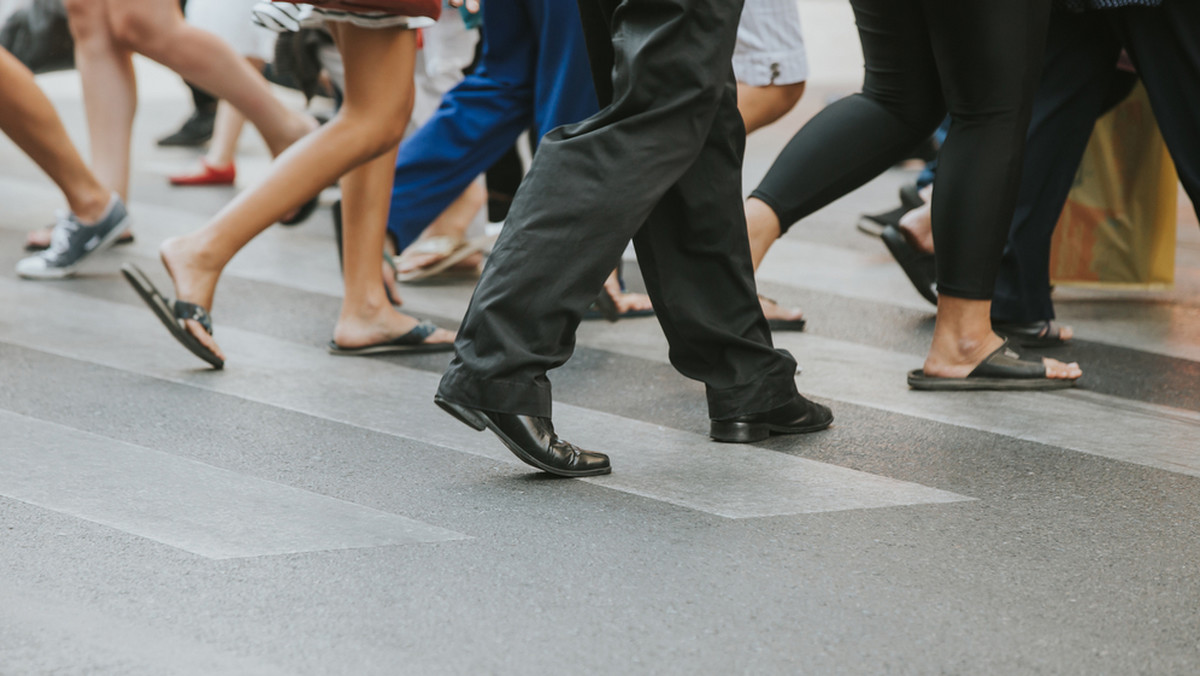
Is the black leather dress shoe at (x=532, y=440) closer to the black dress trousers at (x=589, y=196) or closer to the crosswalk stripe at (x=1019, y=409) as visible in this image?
the black dress trousers at (x=589, y=196)

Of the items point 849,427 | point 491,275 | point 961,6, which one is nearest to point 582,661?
point 491,275

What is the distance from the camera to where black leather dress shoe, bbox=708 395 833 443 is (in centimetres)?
291

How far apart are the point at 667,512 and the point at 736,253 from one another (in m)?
0.56

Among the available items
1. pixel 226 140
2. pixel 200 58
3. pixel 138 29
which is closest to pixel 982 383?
pixel 200 58

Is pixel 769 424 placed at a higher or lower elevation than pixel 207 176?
higher

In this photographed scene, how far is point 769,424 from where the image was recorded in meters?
2.94

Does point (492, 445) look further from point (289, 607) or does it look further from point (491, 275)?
point (289, 607)

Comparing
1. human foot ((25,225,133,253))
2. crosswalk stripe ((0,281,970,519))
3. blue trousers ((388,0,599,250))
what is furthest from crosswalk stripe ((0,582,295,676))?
human foot ((25,225,133,253))

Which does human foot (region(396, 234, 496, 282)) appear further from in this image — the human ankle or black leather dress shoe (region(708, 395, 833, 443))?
black leather dress shoe (region(708, 395, 833, 443))

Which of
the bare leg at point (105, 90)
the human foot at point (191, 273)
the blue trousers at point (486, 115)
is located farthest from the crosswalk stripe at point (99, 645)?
the bare leg at point (105, 90)

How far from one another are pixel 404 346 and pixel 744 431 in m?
1.10

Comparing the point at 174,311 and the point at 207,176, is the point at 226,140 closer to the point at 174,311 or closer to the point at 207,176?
the point at 207,176

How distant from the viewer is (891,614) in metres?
2.03

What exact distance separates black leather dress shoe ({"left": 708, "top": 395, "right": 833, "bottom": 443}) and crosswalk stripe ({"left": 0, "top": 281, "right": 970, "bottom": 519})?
0.03 meters
